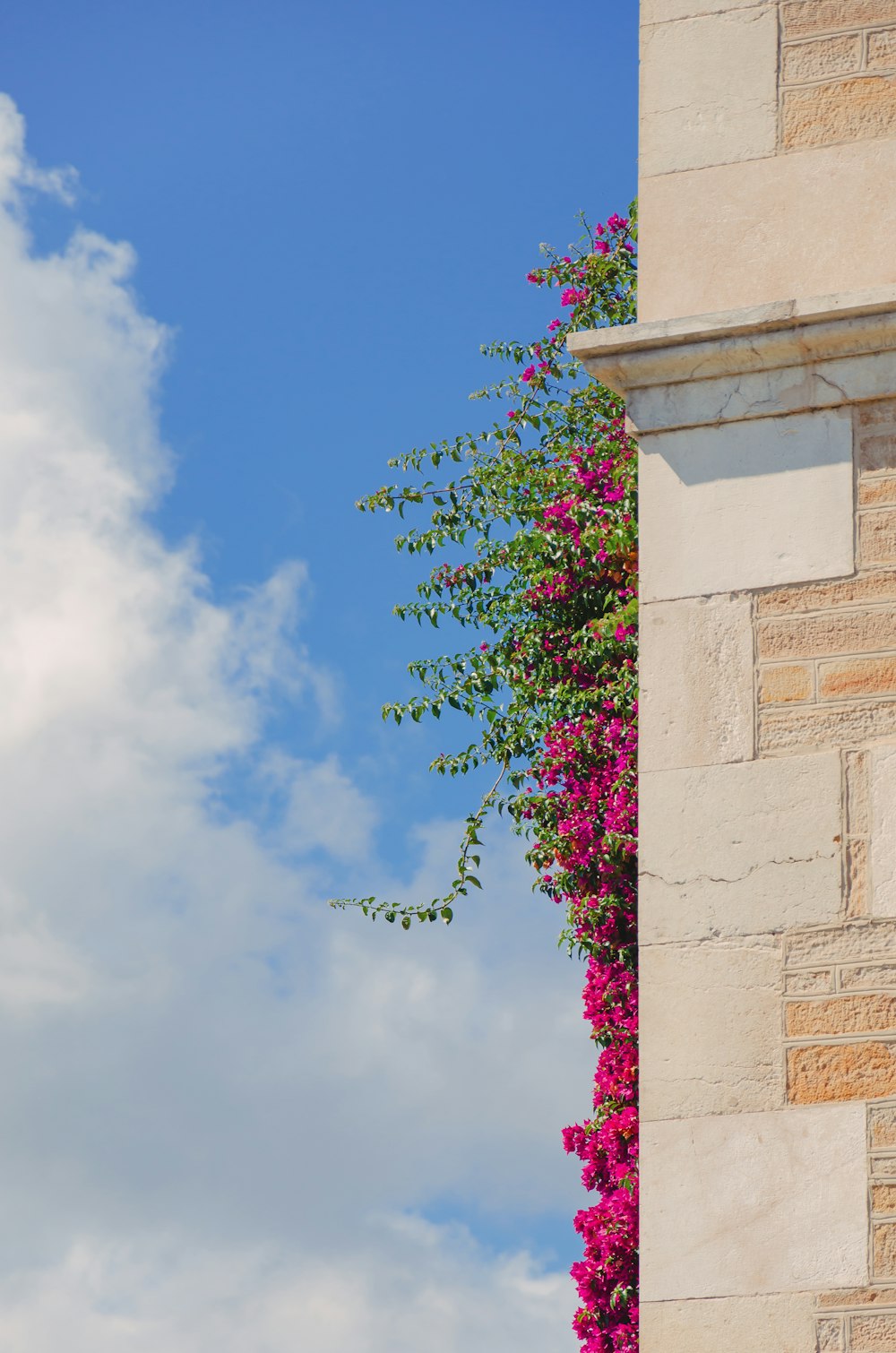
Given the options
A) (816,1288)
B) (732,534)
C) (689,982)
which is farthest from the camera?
(732,534)

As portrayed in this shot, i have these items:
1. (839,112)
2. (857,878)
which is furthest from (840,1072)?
(839,112)

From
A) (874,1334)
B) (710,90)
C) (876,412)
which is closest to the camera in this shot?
(874,1334)

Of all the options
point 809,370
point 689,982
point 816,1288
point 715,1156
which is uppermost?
point 809,370

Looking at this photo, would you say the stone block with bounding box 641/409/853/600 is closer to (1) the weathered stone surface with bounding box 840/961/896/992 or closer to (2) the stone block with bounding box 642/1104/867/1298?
(1) the weathered stone surface with bounding box 840/961/896/992

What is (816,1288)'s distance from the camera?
355 cm

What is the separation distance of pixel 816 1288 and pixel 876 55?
2.57 m

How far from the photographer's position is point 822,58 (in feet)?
14.3

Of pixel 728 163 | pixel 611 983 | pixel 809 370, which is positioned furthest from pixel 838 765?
pixel 611 983

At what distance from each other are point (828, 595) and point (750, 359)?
551mm

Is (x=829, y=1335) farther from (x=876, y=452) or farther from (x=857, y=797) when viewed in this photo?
(x=876, y=452)

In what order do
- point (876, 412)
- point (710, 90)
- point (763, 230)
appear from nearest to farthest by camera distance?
point (876, 412)
point (763, 230)
point (710, 90)

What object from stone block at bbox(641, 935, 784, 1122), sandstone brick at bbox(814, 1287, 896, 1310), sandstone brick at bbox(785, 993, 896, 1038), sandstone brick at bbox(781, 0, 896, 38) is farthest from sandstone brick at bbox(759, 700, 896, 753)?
sandstone brick at bbox(781, 0, 896, 38)

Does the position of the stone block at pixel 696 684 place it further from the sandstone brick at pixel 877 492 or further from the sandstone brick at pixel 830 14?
the sandstone brick at pixel 830 14

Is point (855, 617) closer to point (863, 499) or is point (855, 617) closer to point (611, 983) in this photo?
point (863, 499)
